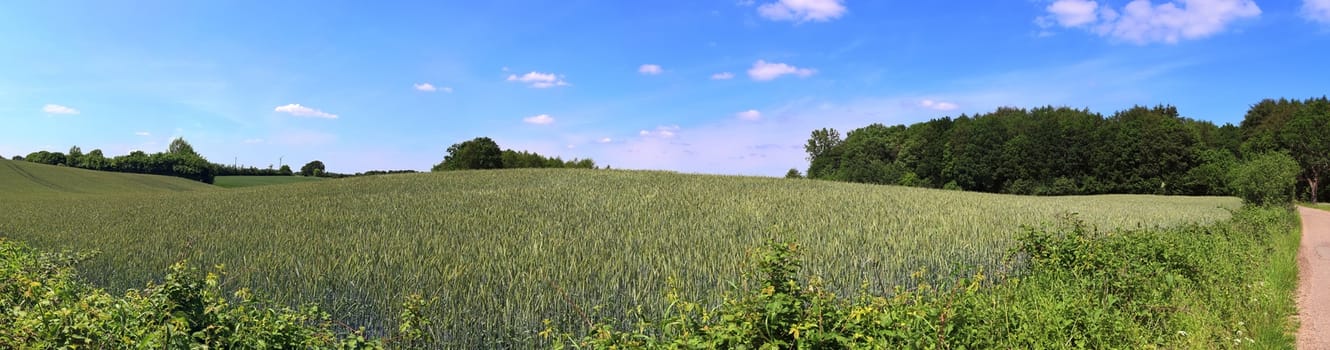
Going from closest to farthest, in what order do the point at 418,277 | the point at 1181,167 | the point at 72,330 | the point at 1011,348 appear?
1. the point at 72,330
2. the point at 1011,348
3. the point at 418,277
4. the point at 1181,167

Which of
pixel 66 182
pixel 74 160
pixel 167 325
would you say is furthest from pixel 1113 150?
pixel 74 160

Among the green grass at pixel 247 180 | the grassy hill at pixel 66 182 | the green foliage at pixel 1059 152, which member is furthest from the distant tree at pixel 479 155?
the green foliage at pixel 1059 152

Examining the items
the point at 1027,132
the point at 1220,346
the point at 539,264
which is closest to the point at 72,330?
the point at 539,264

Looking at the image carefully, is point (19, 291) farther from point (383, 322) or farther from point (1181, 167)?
point (1181, 167)

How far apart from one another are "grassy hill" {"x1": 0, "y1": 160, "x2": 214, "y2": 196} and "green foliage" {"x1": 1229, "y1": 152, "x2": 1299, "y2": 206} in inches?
2288

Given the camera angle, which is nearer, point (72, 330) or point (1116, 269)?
point (72, 330)

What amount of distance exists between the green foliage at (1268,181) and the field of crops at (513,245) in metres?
8.25

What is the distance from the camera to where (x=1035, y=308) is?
5.65 m

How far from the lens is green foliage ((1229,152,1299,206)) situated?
23.5m

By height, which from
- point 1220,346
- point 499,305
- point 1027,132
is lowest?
point 1220,346

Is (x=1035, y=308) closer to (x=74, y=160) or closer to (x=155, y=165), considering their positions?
(x=155, y=165)

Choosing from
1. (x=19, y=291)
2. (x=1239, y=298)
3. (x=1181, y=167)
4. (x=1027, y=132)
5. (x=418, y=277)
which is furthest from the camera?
Answer: (x=1027, y=132)

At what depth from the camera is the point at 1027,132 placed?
5844cm

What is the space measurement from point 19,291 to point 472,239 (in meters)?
5.44
